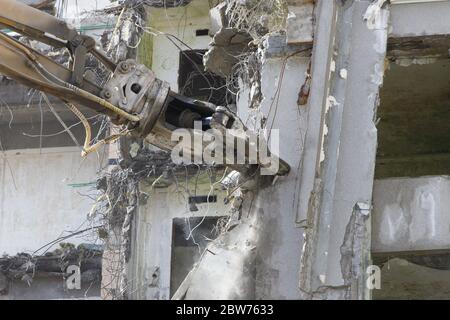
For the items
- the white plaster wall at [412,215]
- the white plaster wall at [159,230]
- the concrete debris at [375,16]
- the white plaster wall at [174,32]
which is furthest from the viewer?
the white plaster wall at [174,32]

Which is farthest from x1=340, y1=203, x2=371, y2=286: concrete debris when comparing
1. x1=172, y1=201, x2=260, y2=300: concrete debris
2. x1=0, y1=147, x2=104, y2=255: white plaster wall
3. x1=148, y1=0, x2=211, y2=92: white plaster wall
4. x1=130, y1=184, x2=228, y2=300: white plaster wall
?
x1=0, y1=147, x2=104, y2=255: white plaster wall

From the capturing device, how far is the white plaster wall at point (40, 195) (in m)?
21.3

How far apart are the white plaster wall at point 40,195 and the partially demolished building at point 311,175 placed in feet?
11.4

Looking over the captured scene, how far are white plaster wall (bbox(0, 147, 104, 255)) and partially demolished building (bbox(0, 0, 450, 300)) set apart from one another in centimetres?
346

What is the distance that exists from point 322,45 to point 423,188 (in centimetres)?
167

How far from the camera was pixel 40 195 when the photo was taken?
21.8 metres

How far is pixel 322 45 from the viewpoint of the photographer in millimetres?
9609

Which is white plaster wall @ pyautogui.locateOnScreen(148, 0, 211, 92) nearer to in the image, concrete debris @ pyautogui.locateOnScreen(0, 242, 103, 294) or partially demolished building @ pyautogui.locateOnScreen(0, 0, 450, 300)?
partially demolished building @ pyautogui.locateOnScreen(0, 0, 450, 300)

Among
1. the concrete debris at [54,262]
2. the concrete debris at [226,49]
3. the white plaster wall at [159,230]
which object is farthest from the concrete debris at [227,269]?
the concrete debris at [54,262]

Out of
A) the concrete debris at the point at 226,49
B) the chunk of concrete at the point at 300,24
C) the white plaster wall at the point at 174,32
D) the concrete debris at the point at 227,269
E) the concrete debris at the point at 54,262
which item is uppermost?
the white plaster wall at the point at 174,32

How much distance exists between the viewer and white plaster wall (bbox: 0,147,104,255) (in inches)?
838

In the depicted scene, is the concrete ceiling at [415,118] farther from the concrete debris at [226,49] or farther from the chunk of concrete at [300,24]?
the concrete debris at [226,49]

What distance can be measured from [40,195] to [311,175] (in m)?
13.2
